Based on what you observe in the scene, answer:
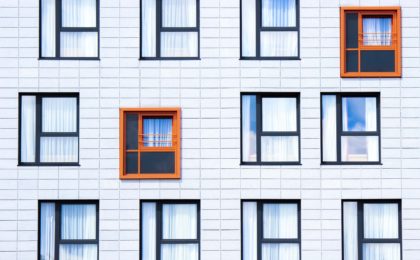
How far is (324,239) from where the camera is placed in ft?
53.1

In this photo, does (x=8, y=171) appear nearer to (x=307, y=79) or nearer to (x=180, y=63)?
(x=180, y=63)

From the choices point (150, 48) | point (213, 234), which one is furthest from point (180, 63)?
point (213, 234)

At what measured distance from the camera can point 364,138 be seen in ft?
54.1

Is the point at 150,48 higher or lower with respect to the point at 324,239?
higher

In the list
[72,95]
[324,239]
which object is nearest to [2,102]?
[72,95]

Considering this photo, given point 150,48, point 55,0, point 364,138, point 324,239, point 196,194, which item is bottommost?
point 324,239

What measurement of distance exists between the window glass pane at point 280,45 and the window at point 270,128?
38.7 inches

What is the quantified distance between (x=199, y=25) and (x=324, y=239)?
587cm

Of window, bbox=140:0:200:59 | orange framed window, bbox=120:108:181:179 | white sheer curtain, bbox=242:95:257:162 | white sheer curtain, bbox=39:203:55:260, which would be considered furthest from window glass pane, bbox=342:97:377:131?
white sheer curtain, bbox=39:203:55:260

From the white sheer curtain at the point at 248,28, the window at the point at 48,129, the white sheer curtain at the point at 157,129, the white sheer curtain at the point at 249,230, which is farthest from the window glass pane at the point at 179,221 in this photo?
the white sheer curtain at the point at 248,28

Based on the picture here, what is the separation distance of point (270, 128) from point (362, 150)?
2254 mm

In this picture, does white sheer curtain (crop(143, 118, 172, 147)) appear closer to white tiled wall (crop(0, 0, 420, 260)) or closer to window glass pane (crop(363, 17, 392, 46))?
white tiled wall (crop(0, 0, 420, 260))

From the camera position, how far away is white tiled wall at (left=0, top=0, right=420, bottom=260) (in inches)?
636

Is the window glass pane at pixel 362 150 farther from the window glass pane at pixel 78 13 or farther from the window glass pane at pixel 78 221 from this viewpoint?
the window glass pane at pixel 78 13
